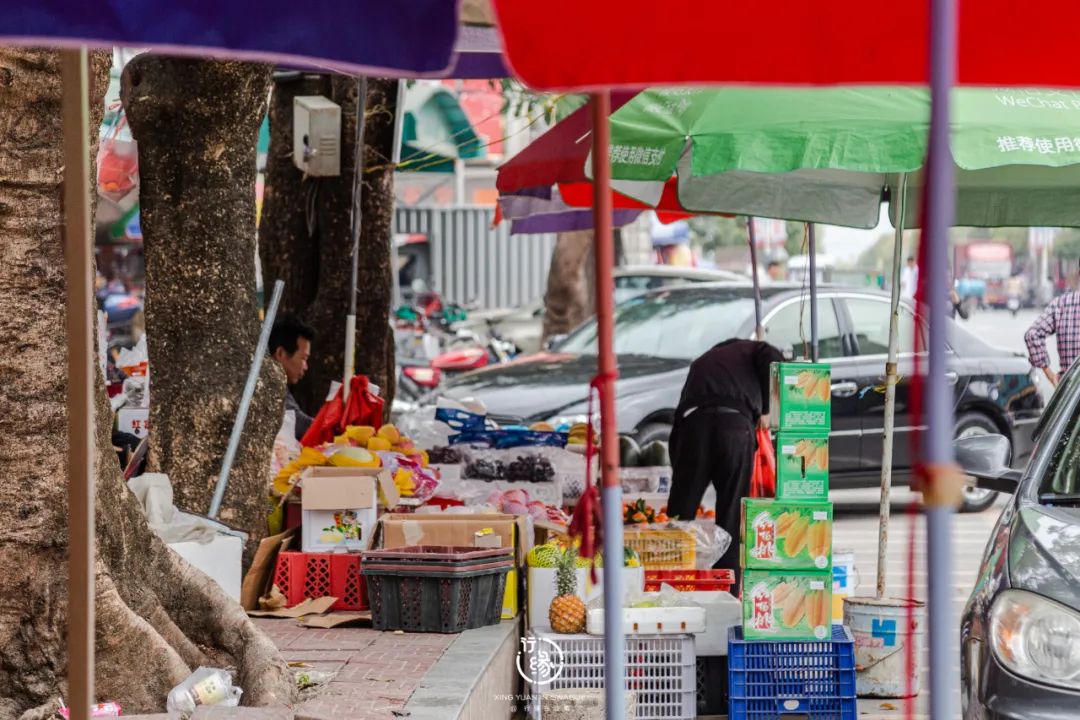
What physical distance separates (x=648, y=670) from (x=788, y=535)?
35.4 inches

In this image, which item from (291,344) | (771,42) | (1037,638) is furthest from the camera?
(291,344)

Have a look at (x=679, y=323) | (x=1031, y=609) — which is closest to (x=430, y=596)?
(x=1031, y=609)

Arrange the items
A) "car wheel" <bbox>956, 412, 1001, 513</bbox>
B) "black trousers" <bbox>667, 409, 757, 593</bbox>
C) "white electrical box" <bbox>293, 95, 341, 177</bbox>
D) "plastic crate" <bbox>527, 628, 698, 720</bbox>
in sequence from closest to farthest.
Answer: "plastic crate" <bbox>527, 628, 698, 720</bbox>
"black trousers" <bbox>667, 409, 757, 593</bbox>
"white electrical box" <bbox>293, 95, 341, 177</bbox>
"car wheel" <bbox>956, 412, 1001, 513</bbox>

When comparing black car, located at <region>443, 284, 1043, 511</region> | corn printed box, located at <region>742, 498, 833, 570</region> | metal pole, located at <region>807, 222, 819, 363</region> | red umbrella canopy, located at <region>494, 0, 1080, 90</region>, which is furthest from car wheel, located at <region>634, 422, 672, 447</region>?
red umbrella canopy, located at <region>494, 0, 1080, 90</region>

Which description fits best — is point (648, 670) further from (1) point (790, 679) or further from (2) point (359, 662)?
(2) point (359, 662)

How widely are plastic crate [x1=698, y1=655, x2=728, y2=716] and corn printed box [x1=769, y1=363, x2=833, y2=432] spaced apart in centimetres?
113

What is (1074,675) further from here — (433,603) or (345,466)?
(345,466)

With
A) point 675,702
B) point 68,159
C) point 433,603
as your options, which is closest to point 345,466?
point 433,603

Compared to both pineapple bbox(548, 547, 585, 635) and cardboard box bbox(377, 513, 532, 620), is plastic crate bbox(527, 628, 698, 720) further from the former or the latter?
cardboard box bbox(377, 513, 532, 620)

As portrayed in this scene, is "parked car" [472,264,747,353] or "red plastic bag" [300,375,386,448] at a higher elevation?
"parked car" [472,264,747,353]

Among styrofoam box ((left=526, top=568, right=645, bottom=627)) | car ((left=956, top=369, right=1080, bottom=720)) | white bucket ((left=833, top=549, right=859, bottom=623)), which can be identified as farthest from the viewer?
white bucket ((left=833, top=549, right=859, bottom=623))

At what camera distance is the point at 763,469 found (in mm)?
8359

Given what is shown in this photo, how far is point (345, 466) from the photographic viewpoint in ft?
25.9

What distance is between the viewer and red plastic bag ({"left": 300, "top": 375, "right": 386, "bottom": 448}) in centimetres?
880
